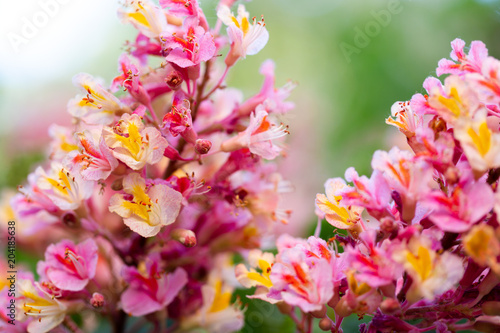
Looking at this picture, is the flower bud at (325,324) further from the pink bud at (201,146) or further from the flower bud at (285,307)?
the pink bud at (201,146)

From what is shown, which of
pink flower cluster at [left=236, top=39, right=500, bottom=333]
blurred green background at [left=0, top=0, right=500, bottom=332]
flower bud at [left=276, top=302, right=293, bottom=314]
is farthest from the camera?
blurred green background at [left=0, top=0, right=500, bottom=332]

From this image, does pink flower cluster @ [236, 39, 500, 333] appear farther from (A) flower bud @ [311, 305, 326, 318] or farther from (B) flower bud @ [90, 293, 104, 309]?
(B) flower bud @ [90, 293, 104, 309]

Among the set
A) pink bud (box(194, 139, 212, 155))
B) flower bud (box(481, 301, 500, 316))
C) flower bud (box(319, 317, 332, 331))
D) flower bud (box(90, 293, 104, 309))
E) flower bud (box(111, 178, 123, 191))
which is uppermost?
pink bud (box(194, 139, 212, 155))

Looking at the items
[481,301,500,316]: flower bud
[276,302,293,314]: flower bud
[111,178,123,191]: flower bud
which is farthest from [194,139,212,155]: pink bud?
[481,301,500,316]: flower bud

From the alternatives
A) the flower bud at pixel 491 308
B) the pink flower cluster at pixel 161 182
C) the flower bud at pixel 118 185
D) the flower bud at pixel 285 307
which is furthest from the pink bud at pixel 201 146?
the flower bud at pixel 491 308

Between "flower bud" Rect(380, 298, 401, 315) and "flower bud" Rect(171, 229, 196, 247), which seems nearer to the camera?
"flower bud" Rect(380, 298, 401, 315)

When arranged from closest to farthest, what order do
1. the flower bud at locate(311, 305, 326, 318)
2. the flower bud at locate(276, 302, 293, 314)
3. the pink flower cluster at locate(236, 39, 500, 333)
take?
the pink flower cluster at locate(236, 39, 500, 333) < the flower bud at locate(311, 305, 326, 318) < the flower bud at locate(276, 302, 293, 314)

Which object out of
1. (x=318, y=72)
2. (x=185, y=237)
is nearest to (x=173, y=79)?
(x=185, y=237)

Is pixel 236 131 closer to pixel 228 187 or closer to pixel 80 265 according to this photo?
pixel 228 187
